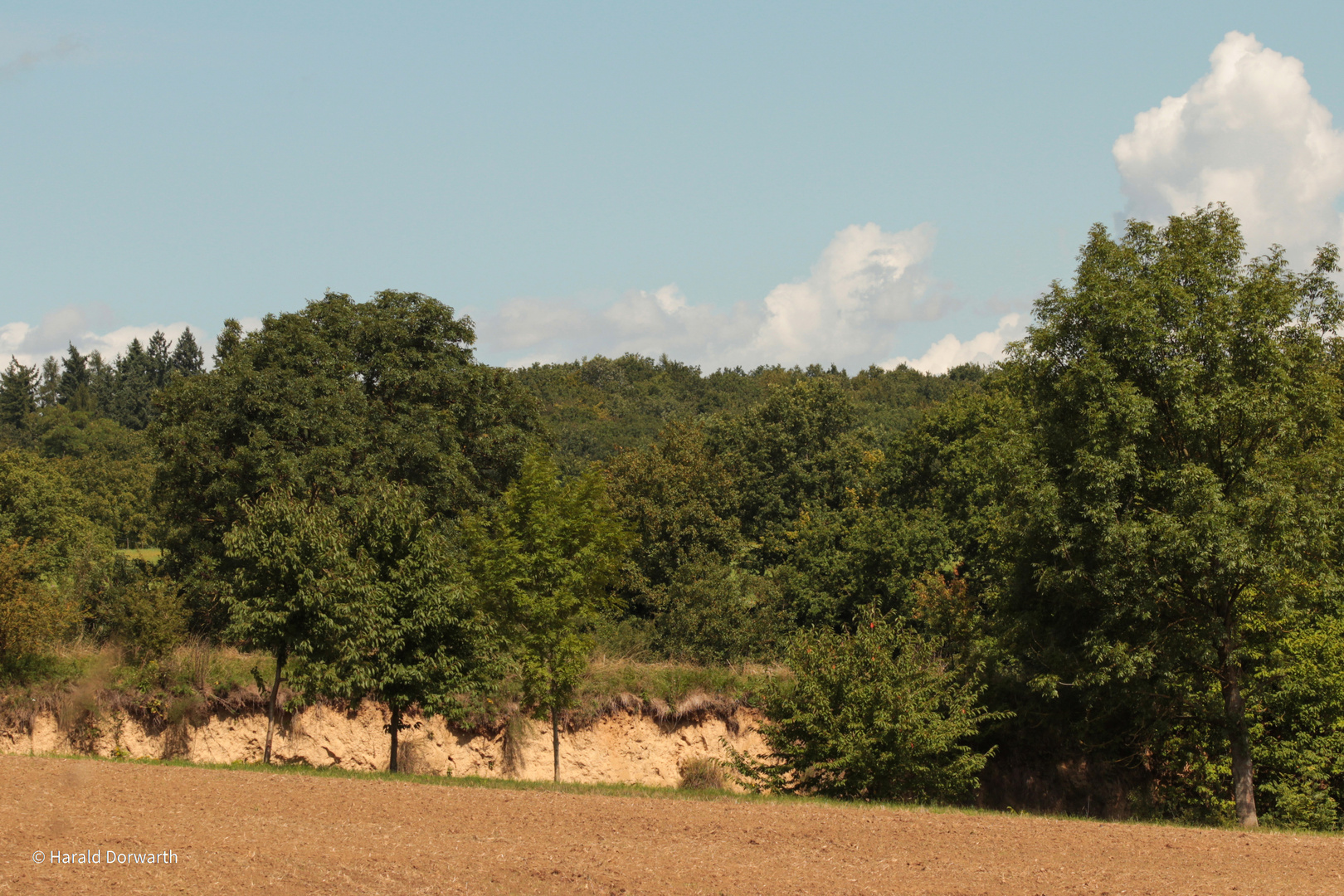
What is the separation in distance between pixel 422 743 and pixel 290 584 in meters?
8.14

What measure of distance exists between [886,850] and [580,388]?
105 meters

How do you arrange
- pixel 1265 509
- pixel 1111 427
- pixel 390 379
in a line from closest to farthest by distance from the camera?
pixel 1265 509 → pixel 1111 427 → pixel 390 379

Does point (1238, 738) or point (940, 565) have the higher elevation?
point (940, 565)

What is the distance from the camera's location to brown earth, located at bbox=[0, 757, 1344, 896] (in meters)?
10.6

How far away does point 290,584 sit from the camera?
67.6ft

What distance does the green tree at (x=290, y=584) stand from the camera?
19.9 meters

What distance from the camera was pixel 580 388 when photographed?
117m

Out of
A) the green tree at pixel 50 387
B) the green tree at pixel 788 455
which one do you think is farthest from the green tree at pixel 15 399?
the green tree at pixel 788 455

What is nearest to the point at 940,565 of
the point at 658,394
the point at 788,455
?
the point at 788,455

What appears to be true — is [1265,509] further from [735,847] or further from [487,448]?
[487,448]

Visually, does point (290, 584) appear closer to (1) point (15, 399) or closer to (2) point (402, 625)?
(2) point (402, 625)

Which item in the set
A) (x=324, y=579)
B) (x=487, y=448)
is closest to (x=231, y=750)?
(x=324, y=579)

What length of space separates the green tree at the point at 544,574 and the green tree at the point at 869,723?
210 inches

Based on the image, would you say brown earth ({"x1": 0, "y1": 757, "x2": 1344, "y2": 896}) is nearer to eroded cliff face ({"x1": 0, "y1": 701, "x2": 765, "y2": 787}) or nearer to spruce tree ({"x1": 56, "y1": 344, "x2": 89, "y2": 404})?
eroded cliff face ({"x1": 0, "y1": 701, "x2": 765, "y2": 787})
